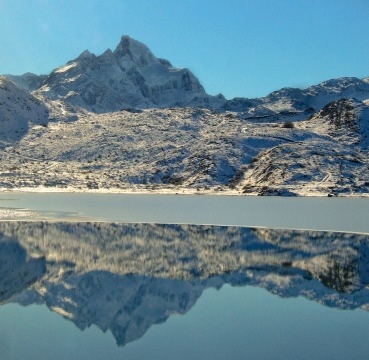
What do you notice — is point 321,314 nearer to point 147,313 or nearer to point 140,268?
point 147,313

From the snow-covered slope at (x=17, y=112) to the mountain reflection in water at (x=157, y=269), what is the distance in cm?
11535

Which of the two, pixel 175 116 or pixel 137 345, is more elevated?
pixel 175 116

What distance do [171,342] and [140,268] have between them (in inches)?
417

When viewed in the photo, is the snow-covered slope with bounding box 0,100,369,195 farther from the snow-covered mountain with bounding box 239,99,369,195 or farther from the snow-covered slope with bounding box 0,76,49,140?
the snow-covered slope with bounding box 0,76,49,140

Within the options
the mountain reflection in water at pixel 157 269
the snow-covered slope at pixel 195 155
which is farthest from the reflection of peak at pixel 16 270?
the snow-covered slope at pixel 195 155

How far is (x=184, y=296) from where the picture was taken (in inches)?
807

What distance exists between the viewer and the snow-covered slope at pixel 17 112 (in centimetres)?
14575

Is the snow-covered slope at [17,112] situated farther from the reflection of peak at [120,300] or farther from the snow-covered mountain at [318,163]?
the reflection of peak at [120,300]

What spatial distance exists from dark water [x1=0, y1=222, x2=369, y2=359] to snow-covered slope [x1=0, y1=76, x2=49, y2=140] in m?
119

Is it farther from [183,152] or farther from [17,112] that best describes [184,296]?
[17,112]

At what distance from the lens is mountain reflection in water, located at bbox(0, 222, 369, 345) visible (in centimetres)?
1923

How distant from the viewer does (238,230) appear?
38500 millimetres

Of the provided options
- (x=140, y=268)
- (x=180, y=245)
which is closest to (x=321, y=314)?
(x=140, y=268)

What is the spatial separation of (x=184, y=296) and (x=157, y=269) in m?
4.79
